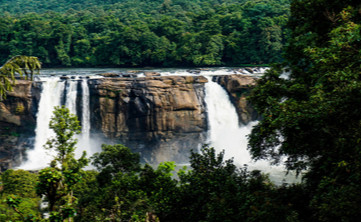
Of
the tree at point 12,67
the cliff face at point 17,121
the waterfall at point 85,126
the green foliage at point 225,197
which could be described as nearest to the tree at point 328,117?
the green foliage at point 225,197

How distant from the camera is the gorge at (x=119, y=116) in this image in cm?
2912

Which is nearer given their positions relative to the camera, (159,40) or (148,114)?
(148,114)

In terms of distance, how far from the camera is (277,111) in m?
10.3

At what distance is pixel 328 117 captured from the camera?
29.3 ft

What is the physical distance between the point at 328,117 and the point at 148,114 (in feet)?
70.7

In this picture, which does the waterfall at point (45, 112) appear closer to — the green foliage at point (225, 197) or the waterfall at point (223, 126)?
the waterfall at point (223, 126)

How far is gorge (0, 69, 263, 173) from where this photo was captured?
2912 centimetres

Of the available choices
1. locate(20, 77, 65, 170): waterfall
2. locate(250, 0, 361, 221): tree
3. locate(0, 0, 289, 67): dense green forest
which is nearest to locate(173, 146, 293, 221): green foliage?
locate(250, 0, 361, 221): tree

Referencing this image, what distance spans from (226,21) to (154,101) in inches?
1080

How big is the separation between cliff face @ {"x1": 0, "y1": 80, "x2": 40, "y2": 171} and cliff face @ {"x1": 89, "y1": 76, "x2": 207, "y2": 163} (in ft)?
15.4

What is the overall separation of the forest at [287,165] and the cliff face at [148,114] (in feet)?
49.2

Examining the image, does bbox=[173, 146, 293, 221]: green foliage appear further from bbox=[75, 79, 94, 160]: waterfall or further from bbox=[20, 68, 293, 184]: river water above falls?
bbox=[75, 79, 94, 160]: waterfall

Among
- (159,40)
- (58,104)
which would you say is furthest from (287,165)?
(159,40)

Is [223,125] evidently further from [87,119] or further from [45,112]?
[45,112]
